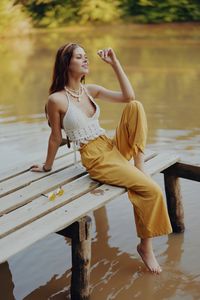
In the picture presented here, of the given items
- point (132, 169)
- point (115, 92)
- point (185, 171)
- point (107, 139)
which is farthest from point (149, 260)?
point (115, 92)

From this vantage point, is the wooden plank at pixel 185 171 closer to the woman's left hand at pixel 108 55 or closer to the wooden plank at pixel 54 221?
the wooden plank at pixel 54 221

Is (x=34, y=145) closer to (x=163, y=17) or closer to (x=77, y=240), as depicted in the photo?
(x=77, y=240)

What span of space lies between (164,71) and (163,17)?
557 cm

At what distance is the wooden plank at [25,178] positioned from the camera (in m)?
3.10

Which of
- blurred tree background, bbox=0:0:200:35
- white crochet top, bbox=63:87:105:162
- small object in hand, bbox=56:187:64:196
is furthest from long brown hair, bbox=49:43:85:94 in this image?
blurred tree background, bbox=0:0:200:35

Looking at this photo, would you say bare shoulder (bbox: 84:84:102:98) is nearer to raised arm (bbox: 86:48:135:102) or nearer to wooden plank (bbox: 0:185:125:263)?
raised arm (bbox: 86:48:135:102)

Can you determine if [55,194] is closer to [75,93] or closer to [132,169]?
[132,169]

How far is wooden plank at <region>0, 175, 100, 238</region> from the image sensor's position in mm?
2607

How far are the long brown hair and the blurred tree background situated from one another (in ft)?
35.9

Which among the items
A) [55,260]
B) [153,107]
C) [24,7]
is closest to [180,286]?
[55,260]

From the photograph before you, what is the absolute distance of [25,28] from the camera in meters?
14.6

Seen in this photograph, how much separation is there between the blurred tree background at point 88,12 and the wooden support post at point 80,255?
11.6 m

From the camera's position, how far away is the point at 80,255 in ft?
9.11

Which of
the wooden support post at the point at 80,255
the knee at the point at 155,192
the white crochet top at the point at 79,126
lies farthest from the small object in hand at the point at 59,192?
the knee at the point at 155,192
